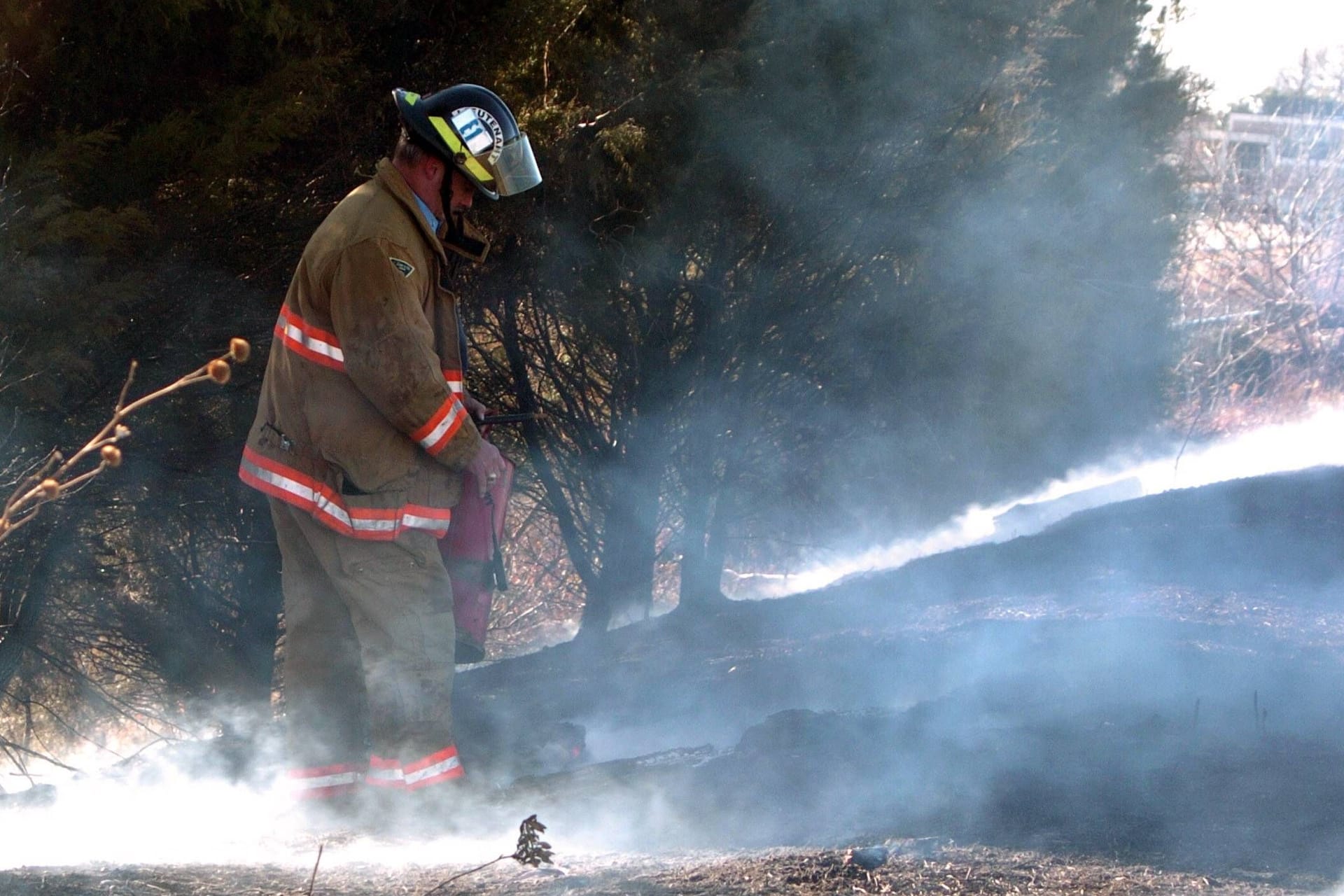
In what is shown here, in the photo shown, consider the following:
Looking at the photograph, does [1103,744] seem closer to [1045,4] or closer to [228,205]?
[228,205]

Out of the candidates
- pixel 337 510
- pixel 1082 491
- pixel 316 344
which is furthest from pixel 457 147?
pixel 1082 491

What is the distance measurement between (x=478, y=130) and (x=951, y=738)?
7.56ft

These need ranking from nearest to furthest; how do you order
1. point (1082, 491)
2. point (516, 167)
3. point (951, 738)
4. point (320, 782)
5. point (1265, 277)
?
1. point (516, 167)
2. point (320, 782)
3. point (951, 738)
4. point (1082, 491)
5. point (1265, 277)

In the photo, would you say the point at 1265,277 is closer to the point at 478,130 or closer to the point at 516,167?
the point at 516,167

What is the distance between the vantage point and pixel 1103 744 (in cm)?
378

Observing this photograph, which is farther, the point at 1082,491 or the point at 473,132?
the point at 1082,491

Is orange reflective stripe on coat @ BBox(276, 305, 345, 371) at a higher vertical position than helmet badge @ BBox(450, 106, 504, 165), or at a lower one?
lower

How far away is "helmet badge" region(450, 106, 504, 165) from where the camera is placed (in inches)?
135

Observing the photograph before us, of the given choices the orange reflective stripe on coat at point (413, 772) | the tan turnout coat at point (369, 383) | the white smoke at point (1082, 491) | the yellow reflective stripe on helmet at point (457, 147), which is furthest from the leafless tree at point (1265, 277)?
the orange reflective stripe on coat at point (413, 772)

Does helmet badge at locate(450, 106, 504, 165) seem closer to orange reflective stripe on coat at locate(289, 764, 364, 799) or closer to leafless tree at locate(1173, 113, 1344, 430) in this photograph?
orange reflective stripe on coat at locate(289, 764, 364, 799)

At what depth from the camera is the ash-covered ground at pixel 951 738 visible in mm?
2916

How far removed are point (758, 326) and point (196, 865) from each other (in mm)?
4721

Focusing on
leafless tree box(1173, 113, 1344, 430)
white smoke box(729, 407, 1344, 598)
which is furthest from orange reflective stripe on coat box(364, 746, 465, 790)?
leafless tree box(1173, 113, 1344, 430)

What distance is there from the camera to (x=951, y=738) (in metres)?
3.96
